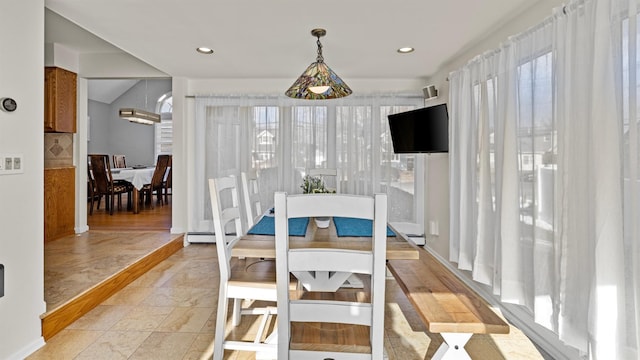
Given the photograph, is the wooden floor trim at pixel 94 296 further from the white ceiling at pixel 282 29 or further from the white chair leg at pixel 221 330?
the white ceiling at pixel 282 29

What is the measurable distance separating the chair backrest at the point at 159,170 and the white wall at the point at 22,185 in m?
4.59

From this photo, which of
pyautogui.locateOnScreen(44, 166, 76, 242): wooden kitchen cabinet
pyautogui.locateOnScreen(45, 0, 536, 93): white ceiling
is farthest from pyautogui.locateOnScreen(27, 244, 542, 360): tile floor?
pyautogui.locateOnScreen(45, 0, 536, 93): white ceiling

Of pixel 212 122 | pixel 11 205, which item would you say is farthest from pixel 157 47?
pixel 11 205

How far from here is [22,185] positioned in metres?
2.04

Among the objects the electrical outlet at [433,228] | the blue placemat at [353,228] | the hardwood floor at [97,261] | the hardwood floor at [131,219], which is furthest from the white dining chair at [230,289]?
the hardwood floor at [131,219]

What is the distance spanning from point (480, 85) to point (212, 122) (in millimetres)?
3351

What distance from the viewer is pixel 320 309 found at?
140cm

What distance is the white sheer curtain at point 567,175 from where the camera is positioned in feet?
5.16

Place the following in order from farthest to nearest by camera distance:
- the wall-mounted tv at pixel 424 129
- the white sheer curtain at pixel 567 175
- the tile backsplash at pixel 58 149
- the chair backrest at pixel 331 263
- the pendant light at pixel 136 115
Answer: the pendant light at pixel 136 115 < the tile backsplash at pixel 58 149 < the wall-mounted tv at pixel 424 129 < the white sheer curtain at pixel 567 175 < the chair backrest at pixel 331 263

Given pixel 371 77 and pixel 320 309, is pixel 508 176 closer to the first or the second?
pixel 320 309

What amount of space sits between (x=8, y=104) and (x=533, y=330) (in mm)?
3652

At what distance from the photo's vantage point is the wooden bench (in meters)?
1.60

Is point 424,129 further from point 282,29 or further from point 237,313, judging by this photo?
point 237,313

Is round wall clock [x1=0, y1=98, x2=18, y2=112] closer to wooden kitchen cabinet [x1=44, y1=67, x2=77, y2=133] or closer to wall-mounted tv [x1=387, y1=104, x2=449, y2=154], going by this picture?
wooden kitchen cabinet [x1=44, y1=67, x2=77, y2=133]
